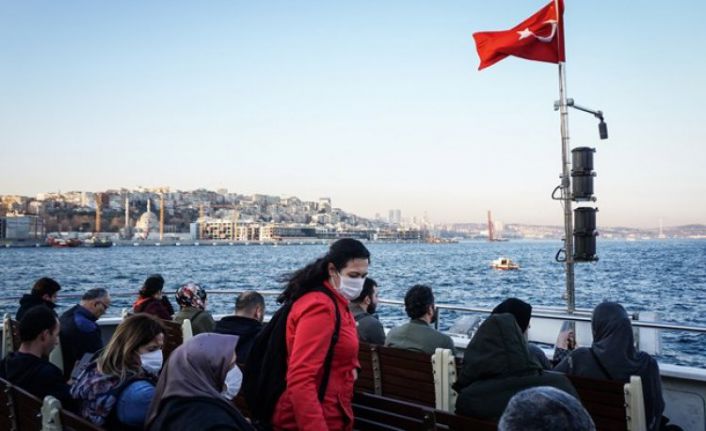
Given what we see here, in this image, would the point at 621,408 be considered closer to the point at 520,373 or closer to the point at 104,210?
the point at 520,373

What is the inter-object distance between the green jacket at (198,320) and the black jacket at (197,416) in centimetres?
333

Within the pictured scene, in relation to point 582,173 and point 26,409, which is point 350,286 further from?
point 582,173

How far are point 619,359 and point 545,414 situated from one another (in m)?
2.52

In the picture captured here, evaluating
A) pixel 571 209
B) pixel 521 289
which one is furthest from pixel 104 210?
pixel 571 209

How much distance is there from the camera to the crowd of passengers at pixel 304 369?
7.38ft


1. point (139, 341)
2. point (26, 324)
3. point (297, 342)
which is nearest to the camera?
point (297, 342)

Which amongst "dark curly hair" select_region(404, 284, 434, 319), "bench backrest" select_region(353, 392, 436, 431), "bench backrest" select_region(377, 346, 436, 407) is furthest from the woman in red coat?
"dark curly hair" select_region(404, 284, 434, 319)

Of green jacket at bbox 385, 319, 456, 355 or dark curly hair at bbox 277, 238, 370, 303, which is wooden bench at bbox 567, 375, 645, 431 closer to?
green jacket at bbox 385, 319, 456, 355

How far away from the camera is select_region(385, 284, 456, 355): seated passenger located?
4426mm

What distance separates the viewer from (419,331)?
4504 millimetres

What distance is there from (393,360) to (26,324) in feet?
7.59

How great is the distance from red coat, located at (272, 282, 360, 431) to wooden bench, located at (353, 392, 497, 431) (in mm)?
236

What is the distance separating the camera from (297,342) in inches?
104

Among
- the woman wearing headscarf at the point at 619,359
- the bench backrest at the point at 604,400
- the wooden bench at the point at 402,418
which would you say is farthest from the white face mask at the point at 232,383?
the woman wearing headscarf at the point at 619,359
